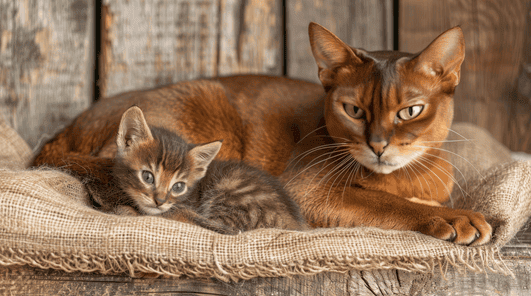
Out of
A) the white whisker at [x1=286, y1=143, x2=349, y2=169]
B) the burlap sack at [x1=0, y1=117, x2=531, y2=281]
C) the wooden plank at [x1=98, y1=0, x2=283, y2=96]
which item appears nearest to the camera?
the burlap sack at [x1=0, y1=117, x2=531, y2=281]

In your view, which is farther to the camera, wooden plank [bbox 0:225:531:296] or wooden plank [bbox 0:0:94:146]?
wooden plank [bbox 0:0:94:146]

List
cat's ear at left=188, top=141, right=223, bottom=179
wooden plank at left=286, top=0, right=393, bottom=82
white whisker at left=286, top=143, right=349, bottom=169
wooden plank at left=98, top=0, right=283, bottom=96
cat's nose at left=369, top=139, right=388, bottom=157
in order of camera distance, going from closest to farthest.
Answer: cat's nose at left=369, top=139, right=388, bottom=157, cat's ear at left=188, top=141, right=223, bottom=179, white whisker at left=286, top=143, right=349, bottom=169, wooden plank at left=98, top=0, right=283, bottom=96, wooden plank at left=286, top=0, right=393, bottom=82

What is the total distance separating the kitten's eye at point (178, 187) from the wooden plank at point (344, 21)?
4.98ft

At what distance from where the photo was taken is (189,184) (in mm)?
1935

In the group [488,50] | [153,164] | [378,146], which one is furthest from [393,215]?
[488,50]

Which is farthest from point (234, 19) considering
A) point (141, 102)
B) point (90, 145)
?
point (90, 145)

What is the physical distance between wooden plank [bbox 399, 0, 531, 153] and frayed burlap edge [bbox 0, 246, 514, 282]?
196 cm

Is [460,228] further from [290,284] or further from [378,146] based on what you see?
[290,284]

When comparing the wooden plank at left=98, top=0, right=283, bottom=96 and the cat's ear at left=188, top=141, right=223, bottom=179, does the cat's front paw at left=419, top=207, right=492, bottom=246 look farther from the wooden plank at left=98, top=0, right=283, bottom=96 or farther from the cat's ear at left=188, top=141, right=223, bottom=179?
the wooden plank at left=98, top=0, right=283, bottom=96

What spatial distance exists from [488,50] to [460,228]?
196cm

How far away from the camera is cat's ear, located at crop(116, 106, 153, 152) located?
178 cm

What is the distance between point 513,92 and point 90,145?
2.79 meters

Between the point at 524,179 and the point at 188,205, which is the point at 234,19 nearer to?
the point at 188,205

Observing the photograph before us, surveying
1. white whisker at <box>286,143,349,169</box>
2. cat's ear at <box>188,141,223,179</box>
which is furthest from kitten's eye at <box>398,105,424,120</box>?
cat's ear at <box>188,141,223,179</box>
